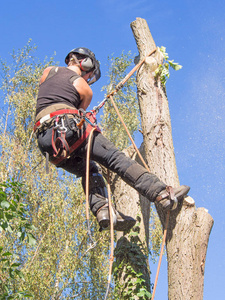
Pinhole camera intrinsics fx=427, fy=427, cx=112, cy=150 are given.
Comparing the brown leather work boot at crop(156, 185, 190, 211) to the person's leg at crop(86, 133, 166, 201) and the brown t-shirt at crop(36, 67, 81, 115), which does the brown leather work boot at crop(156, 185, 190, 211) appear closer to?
the person's leg at crop(86, 133, 166, 201)

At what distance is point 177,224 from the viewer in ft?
12.4

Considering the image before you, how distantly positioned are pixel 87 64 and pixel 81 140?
956 millimetres

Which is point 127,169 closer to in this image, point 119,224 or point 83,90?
point 119,224

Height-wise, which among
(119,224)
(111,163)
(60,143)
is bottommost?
(119,224)

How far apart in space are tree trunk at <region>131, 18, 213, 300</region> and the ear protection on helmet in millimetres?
740

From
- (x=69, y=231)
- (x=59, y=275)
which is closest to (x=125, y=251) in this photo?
(x=59, y=275)

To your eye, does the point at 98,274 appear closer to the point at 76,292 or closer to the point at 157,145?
the point at 76,292

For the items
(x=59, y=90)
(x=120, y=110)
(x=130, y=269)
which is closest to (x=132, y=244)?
(x=130, y=269)

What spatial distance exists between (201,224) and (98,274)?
23.8 ft

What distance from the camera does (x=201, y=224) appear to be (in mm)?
3711

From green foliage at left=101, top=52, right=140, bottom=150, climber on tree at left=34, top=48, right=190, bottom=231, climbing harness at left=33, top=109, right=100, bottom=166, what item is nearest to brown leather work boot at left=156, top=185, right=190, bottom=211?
climber on tree at left=34, top=48, right=190, bottom=231

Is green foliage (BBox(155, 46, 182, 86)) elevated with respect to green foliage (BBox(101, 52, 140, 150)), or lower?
lower

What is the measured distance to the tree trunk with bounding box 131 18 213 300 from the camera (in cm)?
364

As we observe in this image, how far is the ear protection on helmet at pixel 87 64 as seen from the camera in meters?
4.54
